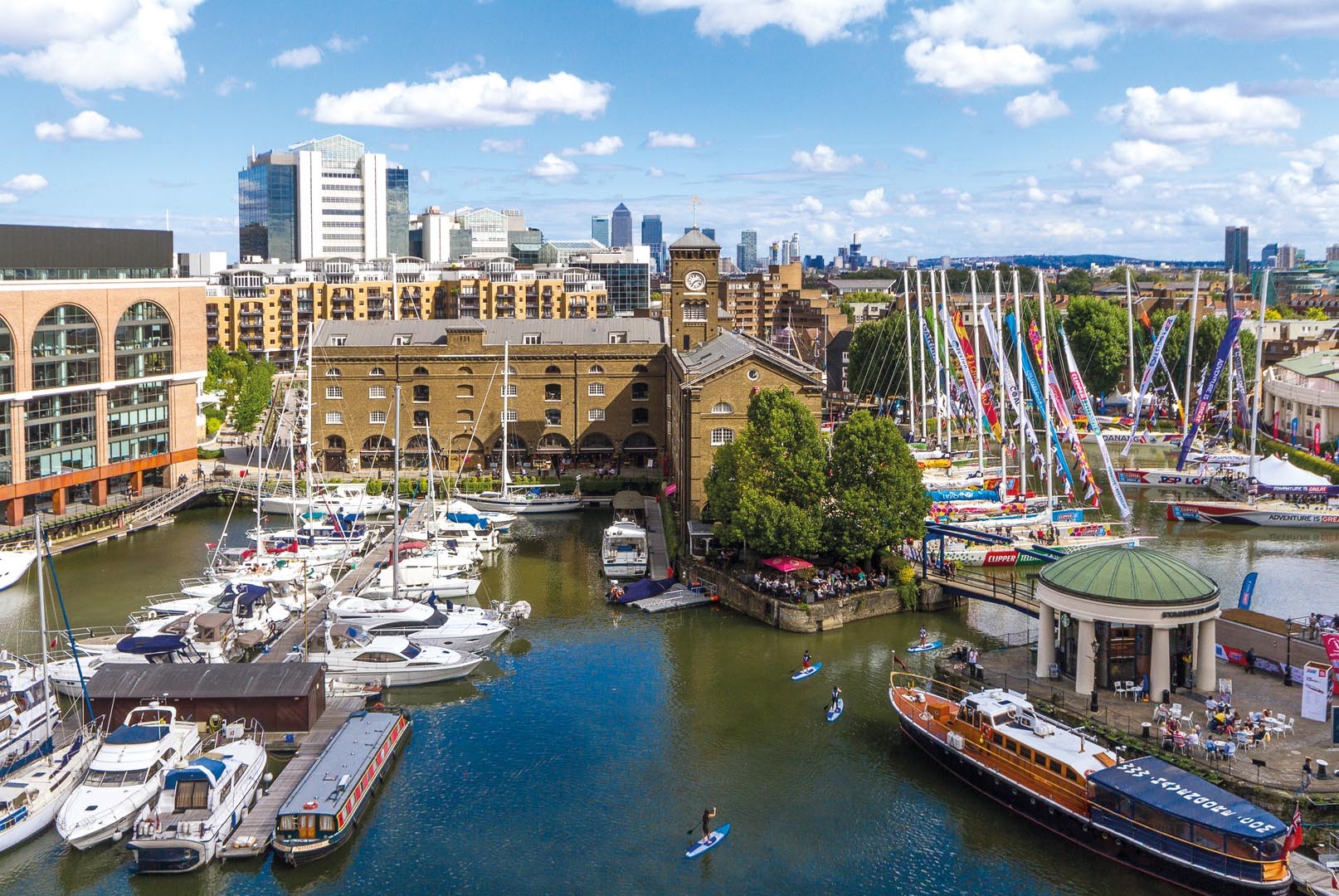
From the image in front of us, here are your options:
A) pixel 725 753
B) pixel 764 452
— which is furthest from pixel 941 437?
pixel 725 753

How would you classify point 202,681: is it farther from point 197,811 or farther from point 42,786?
point 197,811

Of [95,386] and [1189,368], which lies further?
[1189,368]

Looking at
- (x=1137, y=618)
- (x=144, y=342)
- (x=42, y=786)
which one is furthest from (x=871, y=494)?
(x=144, y=342)

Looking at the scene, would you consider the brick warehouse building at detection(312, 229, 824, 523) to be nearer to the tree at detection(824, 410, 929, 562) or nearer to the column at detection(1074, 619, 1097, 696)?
the tree at detection(824, 410, 929, 562)

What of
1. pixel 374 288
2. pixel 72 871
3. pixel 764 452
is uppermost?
pixel 374 288

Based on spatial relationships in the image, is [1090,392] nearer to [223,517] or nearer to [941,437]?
[941,437]
